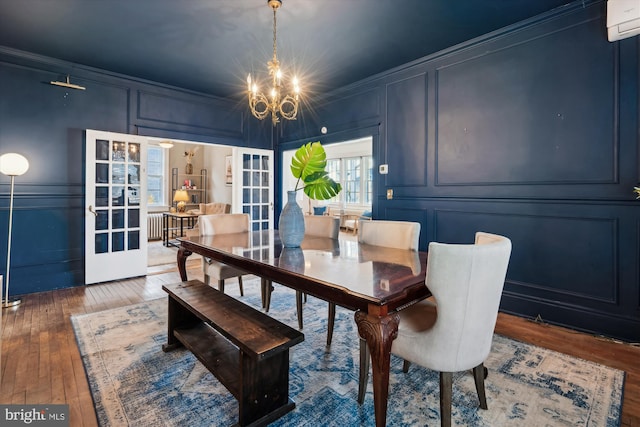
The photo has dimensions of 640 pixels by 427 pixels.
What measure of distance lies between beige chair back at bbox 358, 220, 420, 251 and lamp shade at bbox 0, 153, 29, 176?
3.43 meters

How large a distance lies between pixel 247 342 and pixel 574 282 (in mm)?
2758

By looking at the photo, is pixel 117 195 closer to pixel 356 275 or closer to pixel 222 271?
pixel 222 271

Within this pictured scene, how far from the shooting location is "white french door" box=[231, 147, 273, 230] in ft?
17.1

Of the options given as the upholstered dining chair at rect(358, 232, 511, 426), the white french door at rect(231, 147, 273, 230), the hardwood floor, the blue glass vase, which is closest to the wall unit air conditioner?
the upholstered dining chair at rect(358, 232, 511, 426)

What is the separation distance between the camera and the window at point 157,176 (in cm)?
770

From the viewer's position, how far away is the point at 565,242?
269cm

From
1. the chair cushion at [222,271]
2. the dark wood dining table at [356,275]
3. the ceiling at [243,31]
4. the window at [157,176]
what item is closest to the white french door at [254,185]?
the ceiling at [243,31]

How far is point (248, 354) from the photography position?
4.46ft

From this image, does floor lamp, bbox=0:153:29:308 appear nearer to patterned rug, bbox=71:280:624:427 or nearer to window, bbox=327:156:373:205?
patterned rug, bbox=71:280:624:427

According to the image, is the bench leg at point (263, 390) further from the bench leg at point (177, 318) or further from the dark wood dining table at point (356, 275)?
the bench leg at point (177, 318)

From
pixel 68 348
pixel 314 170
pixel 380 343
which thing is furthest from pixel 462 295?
pixel 68 348

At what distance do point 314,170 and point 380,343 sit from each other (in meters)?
1.35

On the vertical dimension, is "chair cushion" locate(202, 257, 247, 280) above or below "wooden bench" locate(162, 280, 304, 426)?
above

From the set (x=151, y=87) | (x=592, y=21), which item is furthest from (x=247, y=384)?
(x=151, y=87)
